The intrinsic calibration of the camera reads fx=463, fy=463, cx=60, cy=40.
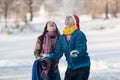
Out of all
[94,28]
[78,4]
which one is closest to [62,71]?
[94,28]

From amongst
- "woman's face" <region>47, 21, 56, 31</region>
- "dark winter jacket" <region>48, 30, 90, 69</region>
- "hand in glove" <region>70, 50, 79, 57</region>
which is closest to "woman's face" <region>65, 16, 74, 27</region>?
"dark winter jacket" <region>48, 30, 90, 69</region>


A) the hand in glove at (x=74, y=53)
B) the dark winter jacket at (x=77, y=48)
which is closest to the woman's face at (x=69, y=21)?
the dark winter jacket at (x=77, y=48)

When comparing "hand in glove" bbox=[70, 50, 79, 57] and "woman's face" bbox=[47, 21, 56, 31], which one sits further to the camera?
"woman's face" bbox=[47, 21, 56, 31]

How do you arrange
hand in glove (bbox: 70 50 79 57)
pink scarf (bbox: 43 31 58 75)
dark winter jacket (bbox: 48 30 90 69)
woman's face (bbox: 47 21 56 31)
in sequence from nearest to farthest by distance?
→ hand in glove (bbox: 70 50 79 57), dark winter jacket (bbox: 48 30 90 69), woman's face (bbox: 47 21 56 31), pink scarf (bbox: 43 31 58 75)

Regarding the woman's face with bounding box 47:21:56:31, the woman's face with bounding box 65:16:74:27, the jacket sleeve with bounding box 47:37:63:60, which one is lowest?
the jacket sleeve with bounding box 47:37:63:60

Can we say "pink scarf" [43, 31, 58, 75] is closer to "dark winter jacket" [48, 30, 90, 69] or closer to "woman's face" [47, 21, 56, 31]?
"woman's face" [47, 21, 56, 31]

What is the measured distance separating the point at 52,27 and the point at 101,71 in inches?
220

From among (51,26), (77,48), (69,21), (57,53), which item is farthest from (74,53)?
(51,26)

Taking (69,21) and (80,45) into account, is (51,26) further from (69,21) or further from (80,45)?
(80,45)

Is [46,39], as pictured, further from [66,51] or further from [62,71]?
[62,71]

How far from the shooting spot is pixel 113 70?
14.2 m

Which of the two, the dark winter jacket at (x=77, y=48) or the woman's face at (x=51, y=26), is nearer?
the dark winter jacket at (x=77, y=48)

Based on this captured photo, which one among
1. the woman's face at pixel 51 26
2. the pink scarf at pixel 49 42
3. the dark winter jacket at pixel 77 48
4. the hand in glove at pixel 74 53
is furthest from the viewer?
the pink scarf at pixel 49 42

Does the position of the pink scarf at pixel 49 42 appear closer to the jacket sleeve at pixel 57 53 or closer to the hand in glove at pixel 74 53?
the jacket sleeve at pixel 57 53
